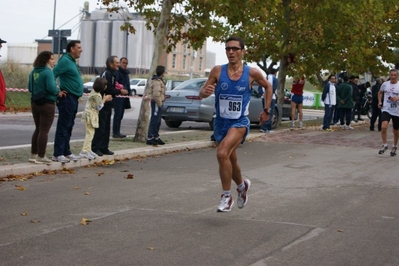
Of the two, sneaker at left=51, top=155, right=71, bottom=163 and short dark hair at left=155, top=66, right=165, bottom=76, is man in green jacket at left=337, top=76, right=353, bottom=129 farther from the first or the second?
sneaker at left=51, top=155, right=71, bottom=163

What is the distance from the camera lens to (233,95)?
29.7ft

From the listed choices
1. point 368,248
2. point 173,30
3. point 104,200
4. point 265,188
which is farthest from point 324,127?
point 368,248

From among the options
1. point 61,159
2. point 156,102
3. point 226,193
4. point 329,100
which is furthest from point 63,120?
point 329,100

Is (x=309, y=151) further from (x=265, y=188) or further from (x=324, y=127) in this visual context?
(x=324, y=127)

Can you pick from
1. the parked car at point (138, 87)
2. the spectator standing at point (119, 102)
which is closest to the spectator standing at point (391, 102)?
the spectator standing at point (119, 102)

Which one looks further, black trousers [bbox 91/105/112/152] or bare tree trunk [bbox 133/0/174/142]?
bare tree trunk [bbox 133/0/174/142]

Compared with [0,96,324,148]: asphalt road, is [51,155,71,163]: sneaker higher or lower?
higher

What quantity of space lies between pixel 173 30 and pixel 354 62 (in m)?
11.9

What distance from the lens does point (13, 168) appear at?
11805mm

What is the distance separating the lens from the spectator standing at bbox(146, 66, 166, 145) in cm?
1731

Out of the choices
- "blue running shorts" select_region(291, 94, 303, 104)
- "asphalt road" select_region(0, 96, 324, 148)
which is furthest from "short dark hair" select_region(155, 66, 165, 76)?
"blue running shorts" select_region(291, 94, 303, 104)

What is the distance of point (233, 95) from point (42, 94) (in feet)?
14.3

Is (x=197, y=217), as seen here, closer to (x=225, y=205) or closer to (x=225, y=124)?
(x=225, y=205)

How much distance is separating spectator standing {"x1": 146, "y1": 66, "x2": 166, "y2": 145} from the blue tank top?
8.26 metres
